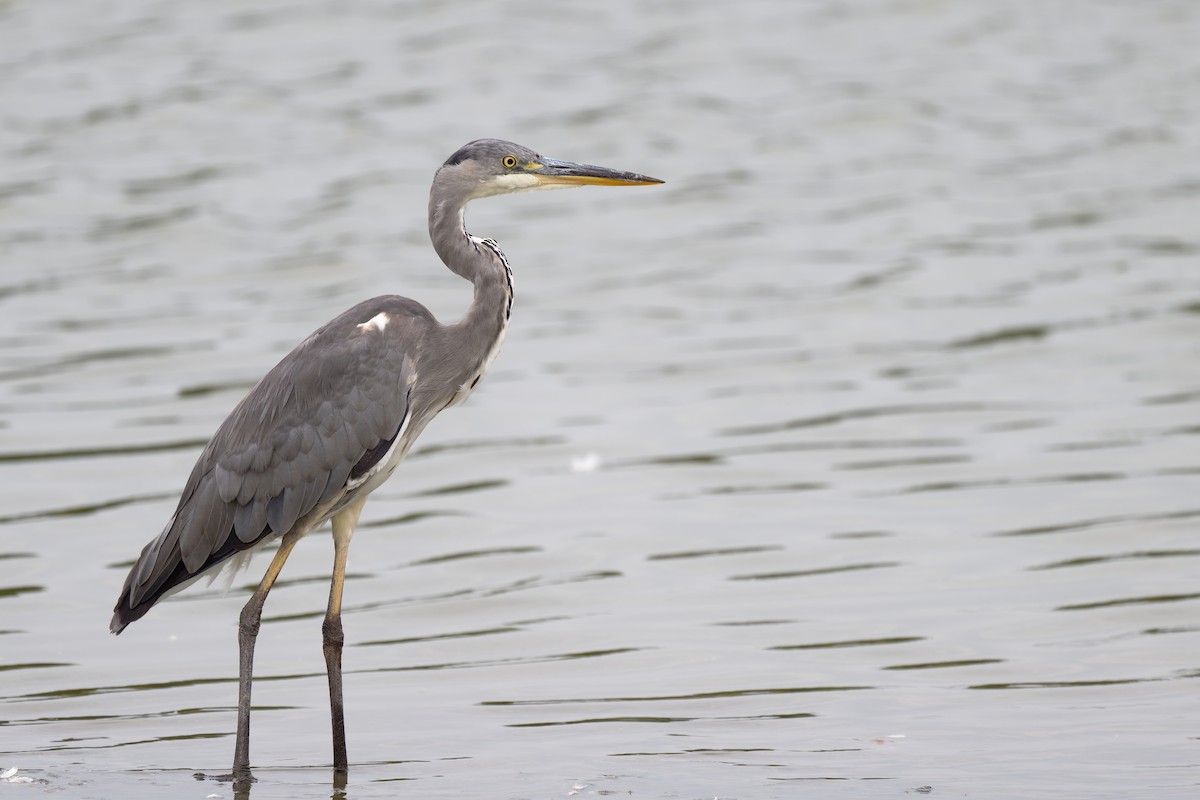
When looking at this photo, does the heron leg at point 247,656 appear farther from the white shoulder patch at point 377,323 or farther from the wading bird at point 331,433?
the white shoulder patch at point 377,323

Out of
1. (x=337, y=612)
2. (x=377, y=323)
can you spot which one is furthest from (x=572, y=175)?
(x=337, y=612)

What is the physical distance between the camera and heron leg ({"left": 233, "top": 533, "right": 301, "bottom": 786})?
581cm

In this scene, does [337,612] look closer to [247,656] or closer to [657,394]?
[247,656]

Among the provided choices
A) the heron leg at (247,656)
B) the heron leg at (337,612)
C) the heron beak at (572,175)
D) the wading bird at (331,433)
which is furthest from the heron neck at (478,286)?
the heron leg at (247,656)

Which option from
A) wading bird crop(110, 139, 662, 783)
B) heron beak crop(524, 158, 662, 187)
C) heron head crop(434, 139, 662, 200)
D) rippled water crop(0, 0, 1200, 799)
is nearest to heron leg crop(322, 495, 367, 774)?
wading bird crop(110, 139, 662, 783)

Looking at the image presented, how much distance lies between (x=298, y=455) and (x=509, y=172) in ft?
3.97

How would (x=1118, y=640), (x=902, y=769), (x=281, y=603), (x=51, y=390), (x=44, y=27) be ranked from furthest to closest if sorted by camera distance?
(x=44, y=27) → (x=51, y=390) → (x=281, y=603) → (x=1118, y=640) → (x=902, y=769)

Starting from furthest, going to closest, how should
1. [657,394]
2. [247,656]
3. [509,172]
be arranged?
[657,394] < [509,172] < [247,656]

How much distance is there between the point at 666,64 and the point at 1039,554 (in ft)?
40.3

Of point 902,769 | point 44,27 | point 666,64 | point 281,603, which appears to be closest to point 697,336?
point 281,603

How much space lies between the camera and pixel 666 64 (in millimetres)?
19609

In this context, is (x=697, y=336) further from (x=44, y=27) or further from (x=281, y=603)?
(x=44, y=27)

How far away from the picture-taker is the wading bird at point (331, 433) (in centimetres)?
602

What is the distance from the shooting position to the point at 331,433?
6012 millimetres
